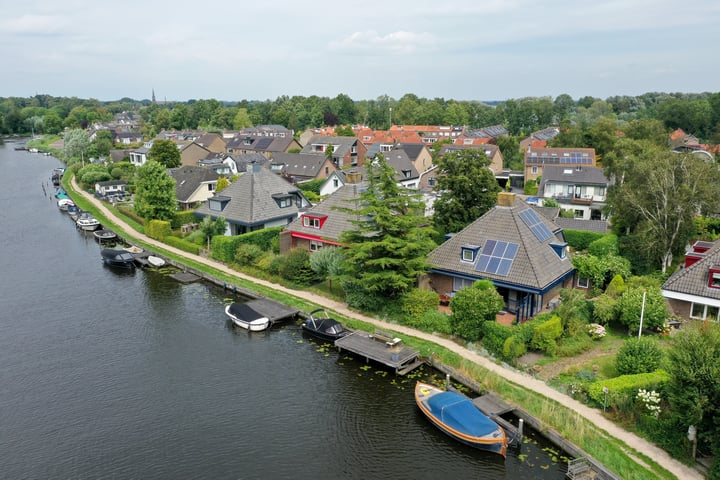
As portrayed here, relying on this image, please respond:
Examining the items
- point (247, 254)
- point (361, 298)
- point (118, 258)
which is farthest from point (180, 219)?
point (361, 298)

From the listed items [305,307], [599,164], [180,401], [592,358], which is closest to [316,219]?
[305,307]

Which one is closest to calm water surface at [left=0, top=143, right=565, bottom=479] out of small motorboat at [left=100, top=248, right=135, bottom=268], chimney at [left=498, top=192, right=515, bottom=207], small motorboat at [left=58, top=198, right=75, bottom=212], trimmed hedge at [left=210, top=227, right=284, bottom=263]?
trimmed hedge at [left=210, top=227, right=284, bottom=263]

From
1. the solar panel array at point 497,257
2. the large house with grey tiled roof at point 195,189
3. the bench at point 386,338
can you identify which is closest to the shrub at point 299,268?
the bench at point 386,338

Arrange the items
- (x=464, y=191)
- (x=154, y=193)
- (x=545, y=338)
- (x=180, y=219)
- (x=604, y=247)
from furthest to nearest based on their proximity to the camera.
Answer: (x=180, y=219), (x=154, y=193), (x=464, y=191), (x=604, y=247), (x=545, y=338)

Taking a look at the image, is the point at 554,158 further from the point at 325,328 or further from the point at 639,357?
the point at 639,357

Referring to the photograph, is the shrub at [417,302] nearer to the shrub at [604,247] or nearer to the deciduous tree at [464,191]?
the deciduous tree at [464,191]

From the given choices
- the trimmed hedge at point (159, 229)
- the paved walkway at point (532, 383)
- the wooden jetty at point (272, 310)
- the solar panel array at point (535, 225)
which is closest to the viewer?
the paved walkway at point (532, 383)

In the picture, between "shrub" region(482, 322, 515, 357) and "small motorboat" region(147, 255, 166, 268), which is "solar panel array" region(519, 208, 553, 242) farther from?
"small motorboat" region(147, 255, 166, 268)

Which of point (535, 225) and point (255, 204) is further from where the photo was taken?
point (255, 204)
